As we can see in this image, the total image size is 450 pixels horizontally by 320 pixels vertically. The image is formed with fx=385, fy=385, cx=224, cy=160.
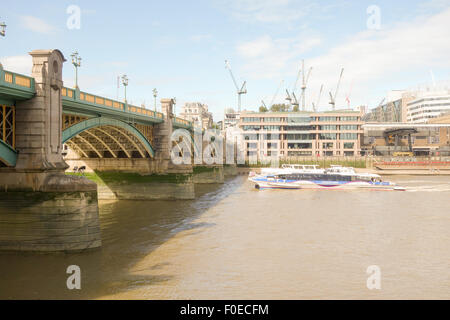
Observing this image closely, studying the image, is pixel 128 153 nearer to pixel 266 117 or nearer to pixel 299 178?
pixel 299 178

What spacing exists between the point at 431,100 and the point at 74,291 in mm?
169205

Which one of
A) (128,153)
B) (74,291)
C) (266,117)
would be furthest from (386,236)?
(266,117)

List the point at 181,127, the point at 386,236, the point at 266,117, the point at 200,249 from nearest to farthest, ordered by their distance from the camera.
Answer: the point at 200,249, the point at 386,236, the point at 181,127, the point at 266,117

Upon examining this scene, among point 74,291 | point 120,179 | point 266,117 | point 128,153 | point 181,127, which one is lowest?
point 74,291

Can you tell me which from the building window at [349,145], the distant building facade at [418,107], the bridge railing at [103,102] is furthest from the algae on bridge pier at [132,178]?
the distant building facade at [418,107]

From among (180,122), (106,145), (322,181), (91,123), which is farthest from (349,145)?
(91,123)

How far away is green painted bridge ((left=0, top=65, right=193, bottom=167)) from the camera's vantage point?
1911 centimetres

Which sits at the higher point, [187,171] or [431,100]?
[431,100]

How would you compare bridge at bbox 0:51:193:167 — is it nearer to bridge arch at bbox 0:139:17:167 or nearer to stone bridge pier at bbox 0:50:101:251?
bridge arch at bbox 0:139:17:167

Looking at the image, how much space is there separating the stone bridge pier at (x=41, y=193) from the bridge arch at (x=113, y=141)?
1126cm

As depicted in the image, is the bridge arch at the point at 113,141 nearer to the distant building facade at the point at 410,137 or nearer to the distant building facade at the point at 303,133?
the distant building facade at the point at 303,133

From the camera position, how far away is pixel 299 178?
186 ft

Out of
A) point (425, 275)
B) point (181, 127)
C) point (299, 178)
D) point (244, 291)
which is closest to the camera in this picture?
point (244, 291)

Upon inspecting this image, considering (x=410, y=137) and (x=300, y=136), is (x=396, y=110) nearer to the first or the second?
(x=410, y=137)
